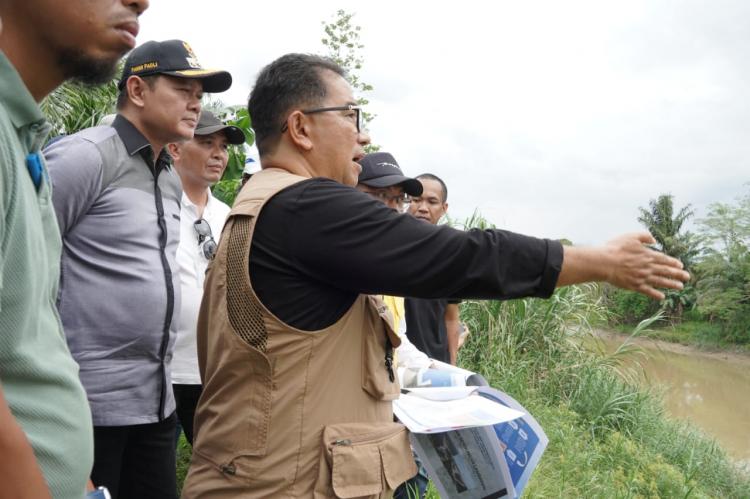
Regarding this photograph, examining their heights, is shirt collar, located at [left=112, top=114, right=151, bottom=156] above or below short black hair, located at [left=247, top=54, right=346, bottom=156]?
below

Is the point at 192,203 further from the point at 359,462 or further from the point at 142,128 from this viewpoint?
the point at 359,462

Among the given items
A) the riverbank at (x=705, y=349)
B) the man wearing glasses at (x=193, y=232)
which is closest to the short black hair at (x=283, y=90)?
the man wearing glasses at (x=193, y=232)

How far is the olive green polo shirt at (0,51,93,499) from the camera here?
874 millimetres

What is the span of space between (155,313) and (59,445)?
3.79ft

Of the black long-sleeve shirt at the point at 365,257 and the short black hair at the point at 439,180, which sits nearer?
the black long-sleeve shirt at the point at 365,257

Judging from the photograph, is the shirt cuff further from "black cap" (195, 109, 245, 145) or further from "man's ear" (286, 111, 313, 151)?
"black cap" (195, 109, 245, 145)

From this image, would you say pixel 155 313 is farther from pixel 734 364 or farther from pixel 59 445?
pixel 734 364

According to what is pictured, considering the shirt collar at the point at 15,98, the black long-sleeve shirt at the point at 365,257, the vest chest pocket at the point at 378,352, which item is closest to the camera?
the shirt collar at the point at 15,98

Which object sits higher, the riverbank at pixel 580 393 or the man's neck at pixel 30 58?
the man's neck at pixel 30 58

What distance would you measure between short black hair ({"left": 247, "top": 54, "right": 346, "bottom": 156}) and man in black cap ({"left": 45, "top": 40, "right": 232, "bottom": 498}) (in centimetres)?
54

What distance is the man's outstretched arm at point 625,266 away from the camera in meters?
1.50

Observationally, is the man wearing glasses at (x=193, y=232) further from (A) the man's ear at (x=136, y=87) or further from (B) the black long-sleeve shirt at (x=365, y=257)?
(B) the black long-sleeve shirt at (x=365, y=257)

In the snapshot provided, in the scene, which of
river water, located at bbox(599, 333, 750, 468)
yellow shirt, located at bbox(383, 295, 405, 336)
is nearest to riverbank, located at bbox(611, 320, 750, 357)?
river water, located at bbox(599, 333, 750, 468)

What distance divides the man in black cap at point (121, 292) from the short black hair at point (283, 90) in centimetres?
54
